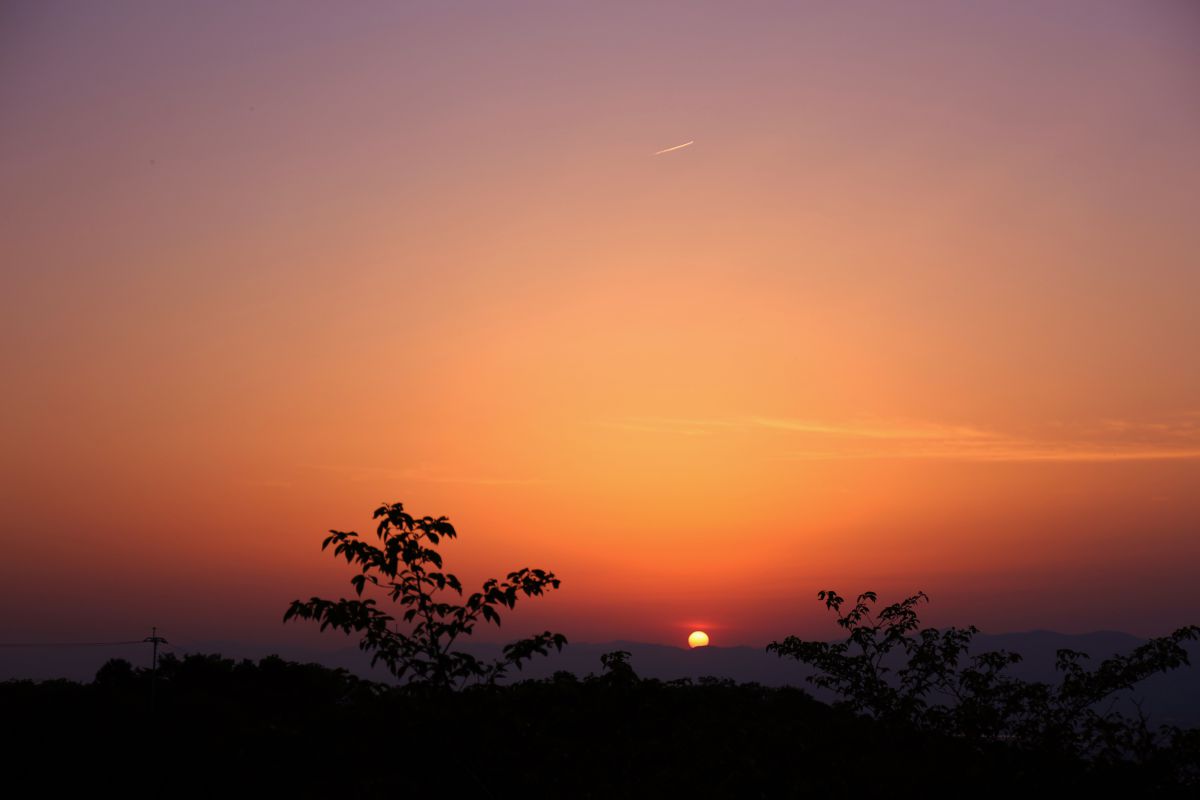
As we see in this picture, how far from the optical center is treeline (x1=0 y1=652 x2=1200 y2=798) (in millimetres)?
14164

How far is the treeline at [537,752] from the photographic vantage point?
14164mm

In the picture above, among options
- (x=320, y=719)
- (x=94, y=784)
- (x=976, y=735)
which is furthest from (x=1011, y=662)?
(x=94, y=784)

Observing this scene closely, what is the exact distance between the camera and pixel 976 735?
1778 cm

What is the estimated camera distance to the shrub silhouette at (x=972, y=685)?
16969 mm

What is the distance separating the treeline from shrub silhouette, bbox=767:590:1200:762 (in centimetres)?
52

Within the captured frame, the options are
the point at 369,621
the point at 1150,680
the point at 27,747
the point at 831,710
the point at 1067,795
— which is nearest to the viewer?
the point at 369,621

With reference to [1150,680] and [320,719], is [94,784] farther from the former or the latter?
[1150,680]

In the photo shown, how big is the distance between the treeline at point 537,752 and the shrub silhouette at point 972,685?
52 cm

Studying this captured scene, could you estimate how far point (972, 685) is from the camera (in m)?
19.2

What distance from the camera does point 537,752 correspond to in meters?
16.8

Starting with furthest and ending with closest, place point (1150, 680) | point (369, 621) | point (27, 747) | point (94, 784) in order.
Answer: point (1150, 680) < point (27, 747) < point (94, 784) < point (369, 621)

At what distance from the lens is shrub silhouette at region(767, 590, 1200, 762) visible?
55.7ft

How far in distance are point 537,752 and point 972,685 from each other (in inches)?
375

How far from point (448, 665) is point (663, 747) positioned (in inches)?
265
